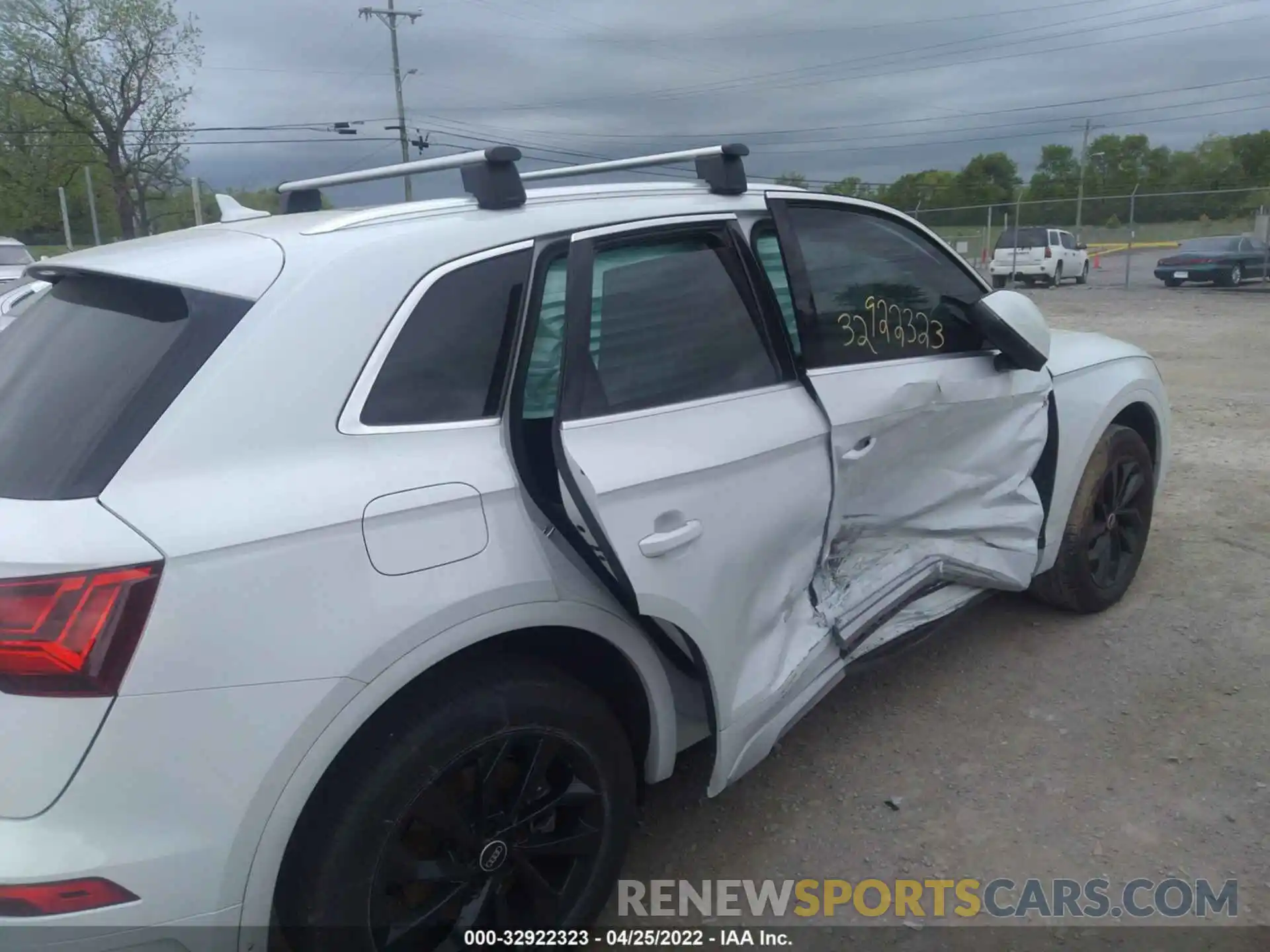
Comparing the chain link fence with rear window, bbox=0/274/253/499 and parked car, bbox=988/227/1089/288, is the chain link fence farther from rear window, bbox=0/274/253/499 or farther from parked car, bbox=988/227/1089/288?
rear window, bbox=0/274/253/499

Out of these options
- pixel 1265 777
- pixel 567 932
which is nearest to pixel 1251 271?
pixel 1265 777

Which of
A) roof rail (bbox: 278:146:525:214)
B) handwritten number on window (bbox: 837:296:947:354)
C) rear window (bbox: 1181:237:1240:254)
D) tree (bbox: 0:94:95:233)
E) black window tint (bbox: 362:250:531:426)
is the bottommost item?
rear window (bbox: 1181:237:1240:254)

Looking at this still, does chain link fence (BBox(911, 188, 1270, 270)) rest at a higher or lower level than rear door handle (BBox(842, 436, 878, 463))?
lower

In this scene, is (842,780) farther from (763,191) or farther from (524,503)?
(763,191)

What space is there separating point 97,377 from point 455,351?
715 millimetres

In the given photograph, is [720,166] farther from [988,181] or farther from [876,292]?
[988,181]

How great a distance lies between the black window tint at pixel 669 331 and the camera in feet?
8.32

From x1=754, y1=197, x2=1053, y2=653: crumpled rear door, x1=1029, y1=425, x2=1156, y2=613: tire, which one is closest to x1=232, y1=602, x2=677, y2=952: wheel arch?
x1=754, y1=197, x2=1053, y2=653: crumpled rear door

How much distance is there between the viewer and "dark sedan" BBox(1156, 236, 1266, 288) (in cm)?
2388

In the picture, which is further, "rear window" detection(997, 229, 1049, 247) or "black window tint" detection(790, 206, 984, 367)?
"rear window" detection(997, 229, 1049, 247)

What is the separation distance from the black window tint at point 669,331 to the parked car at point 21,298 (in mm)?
1377

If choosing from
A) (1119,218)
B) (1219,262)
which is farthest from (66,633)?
(1119,218)

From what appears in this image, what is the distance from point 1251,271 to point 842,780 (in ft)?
85.6

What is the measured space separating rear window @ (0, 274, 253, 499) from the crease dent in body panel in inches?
70.1
